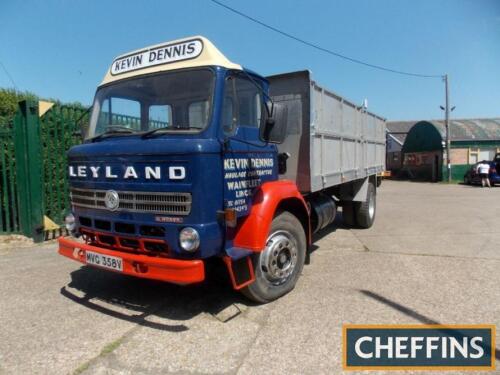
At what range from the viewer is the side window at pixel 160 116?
366 cm

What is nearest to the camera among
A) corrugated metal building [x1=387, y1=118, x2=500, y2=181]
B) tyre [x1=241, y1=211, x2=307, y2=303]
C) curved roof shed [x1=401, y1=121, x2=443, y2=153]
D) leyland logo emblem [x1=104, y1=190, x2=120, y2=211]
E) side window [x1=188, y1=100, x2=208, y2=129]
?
side window [x1=188, y1=100, x2=208, y2=129]

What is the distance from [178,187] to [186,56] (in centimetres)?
140

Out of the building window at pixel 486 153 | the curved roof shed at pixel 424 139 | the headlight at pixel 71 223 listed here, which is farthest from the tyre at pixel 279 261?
the building window at pixel 486 153

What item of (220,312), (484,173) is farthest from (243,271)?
(484,173)

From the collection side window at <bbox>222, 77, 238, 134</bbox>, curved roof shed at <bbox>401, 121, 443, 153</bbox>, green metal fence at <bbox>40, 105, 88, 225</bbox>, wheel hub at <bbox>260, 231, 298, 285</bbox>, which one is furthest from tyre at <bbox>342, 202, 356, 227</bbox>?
curved roof shed at <bbox>401, 121, 443, 153</bbox>

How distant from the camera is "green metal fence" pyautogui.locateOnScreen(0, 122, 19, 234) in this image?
6.80 m

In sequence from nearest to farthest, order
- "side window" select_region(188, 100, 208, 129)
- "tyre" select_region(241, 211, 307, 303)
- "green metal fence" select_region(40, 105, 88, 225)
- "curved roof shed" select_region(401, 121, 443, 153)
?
"side window" select_region(188, 100, 208, 129) < "tyre" select_region(241, 211, 307, 303) < "green metal fence" select_region(40, 105, 88, 225) < "curved roof shed" select_region(401, 121, 443, 153)

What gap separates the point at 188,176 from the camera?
313 cm

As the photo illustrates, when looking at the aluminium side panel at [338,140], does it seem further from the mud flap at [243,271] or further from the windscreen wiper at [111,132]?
the windscreen wiper at [111,132]

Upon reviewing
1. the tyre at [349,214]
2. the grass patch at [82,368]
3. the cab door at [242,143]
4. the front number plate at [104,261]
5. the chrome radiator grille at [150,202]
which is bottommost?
the grass patch at [82,368]

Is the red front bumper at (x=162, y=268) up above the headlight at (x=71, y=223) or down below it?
below

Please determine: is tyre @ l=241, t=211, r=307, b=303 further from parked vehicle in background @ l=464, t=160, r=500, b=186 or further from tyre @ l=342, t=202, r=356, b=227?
parked vehicle in background @ l=464, t=160, r=500, b=186

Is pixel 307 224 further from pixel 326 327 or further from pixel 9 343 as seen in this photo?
pixel 9 343

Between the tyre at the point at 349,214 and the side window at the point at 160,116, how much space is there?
5.27 metres
